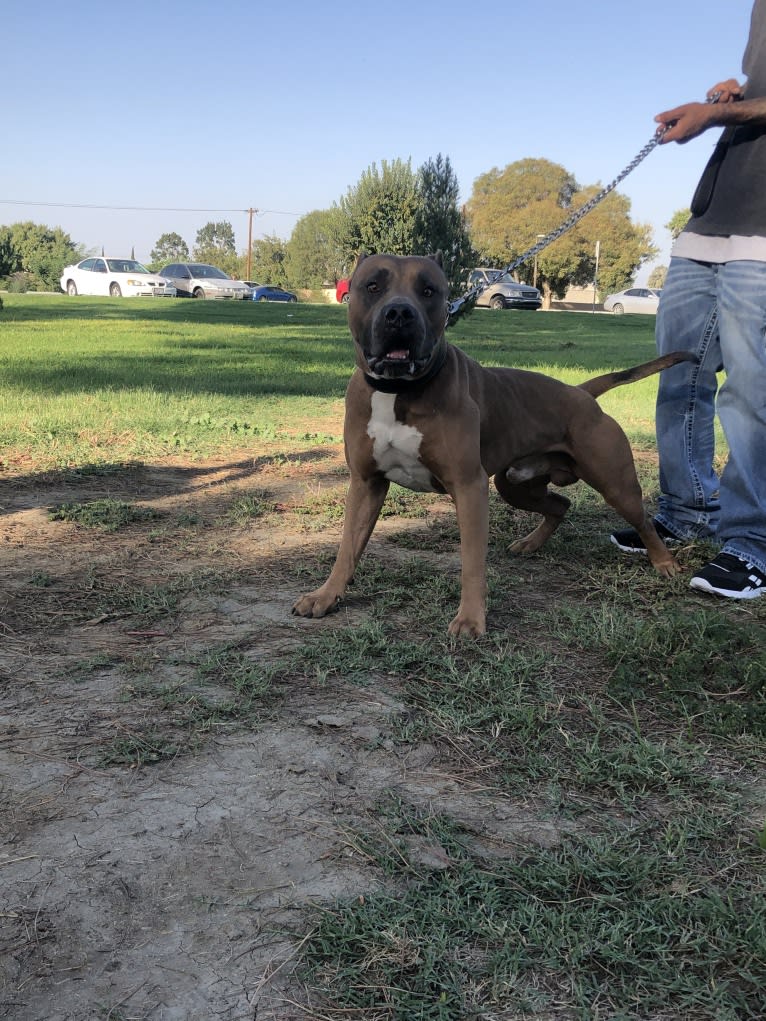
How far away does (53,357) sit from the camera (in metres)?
11.3

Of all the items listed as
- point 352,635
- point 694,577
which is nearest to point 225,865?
point 352,635

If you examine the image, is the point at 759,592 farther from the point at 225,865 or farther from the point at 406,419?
the point at 225,865

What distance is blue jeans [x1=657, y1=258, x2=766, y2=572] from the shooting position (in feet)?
12.6

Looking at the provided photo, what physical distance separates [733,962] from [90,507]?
152 inches

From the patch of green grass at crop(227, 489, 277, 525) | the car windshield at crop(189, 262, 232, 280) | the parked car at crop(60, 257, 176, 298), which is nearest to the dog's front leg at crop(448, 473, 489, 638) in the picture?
Result: the patch of green grass at crop(227, 489, 277, 525)

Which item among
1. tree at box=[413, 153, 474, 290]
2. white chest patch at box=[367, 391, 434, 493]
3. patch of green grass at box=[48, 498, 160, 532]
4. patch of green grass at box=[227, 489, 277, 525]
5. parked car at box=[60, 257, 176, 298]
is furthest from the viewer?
parked car at box=[60, 257, 176, 298]

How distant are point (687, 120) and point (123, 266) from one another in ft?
113

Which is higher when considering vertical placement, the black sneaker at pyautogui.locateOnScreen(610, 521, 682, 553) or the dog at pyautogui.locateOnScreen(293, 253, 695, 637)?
the dog at pyautogui.locateOnScreen(293, 253, 695, 637)

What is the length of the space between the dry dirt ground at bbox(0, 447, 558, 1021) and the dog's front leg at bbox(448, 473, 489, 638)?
0.45 meters

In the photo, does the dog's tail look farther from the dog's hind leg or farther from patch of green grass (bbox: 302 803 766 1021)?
patch of green grass (bbox: 302 803 766 1021)

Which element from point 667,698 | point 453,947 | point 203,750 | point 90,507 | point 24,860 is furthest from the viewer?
point 90,507

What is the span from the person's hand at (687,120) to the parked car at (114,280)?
105ft

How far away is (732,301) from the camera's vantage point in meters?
3.92

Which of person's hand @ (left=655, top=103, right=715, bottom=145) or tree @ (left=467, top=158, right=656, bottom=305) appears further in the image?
tree @ (left=467, top=158, right=656, bottom=305)
